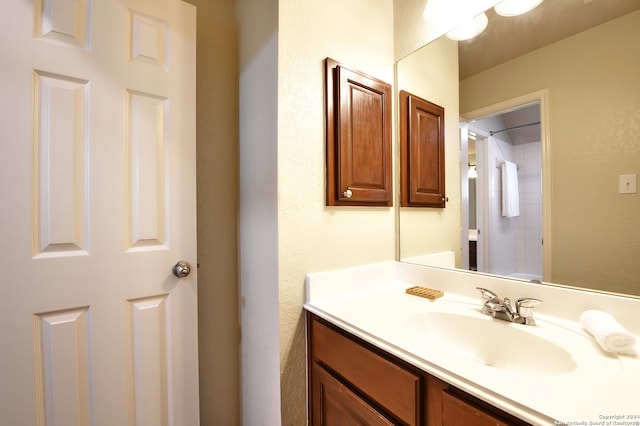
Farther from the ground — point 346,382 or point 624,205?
point 624,205

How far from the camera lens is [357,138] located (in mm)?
1047

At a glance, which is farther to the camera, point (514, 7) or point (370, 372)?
point (514, 7)

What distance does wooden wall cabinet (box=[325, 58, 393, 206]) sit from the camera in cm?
98

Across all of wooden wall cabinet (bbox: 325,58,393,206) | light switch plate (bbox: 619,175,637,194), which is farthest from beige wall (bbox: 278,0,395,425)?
light switch plate (bbox: 619,175,637,194)

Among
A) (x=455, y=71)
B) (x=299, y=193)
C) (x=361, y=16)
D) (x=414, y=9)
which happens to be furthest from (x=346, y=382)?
(x=414, y=9)

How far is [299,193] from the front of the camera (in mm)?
924

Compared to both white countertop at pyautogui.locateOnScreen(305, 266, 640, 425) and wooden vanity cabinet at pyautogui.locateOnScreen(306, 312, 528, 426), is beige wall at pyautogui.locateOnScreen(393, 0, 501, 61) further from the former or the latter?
wooden vanity cabinet at pyautogui.locateOnScreen(306, 312, 528, 426)

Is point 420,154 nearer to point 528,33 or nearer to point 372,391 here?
point 528,33

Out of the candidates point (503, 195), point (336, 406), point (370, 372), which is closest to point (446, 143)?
point (503, 195)

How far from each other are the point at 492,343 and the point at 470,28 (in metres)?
1.13

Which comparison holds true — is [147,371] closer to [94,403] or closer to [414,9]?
[94,403]

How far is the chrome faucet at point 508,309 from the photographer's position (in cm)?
73

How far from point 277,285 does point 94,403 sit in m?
0.72

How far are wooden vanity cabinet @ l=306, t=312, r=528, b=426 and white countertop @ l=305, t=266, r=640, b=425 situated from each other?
3cm
